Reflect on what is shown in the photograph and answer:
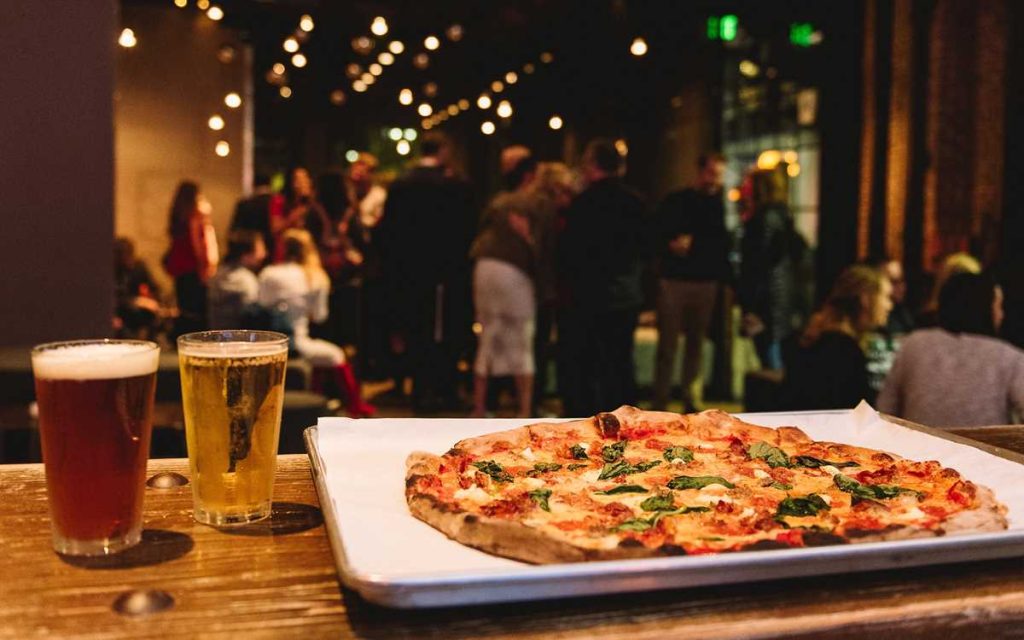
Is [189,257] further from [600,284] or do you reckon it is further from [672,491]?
[672,491]

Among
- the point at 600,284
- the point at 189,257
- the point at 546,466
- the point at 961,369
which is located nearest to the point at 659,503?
the point at 546,466

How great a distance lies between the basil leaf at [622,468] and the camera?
1234 millimetres

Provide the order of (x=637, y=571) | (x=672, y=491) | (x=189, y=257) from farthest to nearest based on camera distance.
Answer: (x=189, y=257) → (x=672, y=491) → (x=637, y=571)

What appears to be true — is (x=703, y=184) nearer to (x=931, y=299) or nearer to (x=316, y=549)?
(x=931, y=299)

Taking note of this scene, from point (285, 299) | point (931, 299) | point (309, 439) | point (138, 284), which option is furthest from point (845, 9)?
point (309, 439)

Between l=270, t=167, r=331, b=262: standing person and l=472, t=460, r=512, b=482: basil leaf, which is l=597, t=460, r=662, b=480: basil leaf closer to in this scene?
l=472, t=460, r=512, b=482: basil leaf

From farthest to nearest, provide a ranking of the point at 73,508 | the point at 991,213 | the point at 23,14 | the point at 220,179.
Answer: the point at 220,179, the point at 991,213, the point at 23,14, the point at 73,508

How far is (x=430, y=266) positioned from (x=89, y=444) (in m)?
5.51

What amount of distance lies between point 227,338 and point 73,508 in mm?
233

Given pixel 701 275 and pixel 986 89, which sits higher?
pixel 986 89

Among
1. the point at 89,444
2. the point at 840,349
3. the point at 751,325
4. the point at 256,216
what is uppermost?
the point at 256,216

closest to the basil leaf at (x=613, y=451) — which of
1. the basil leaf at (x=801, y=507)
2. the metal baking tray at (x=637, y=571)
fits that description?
the basil leaf at (x=801, y=507)

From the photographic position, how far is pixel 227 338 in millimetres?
1066

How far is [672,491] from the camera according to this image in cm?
115
